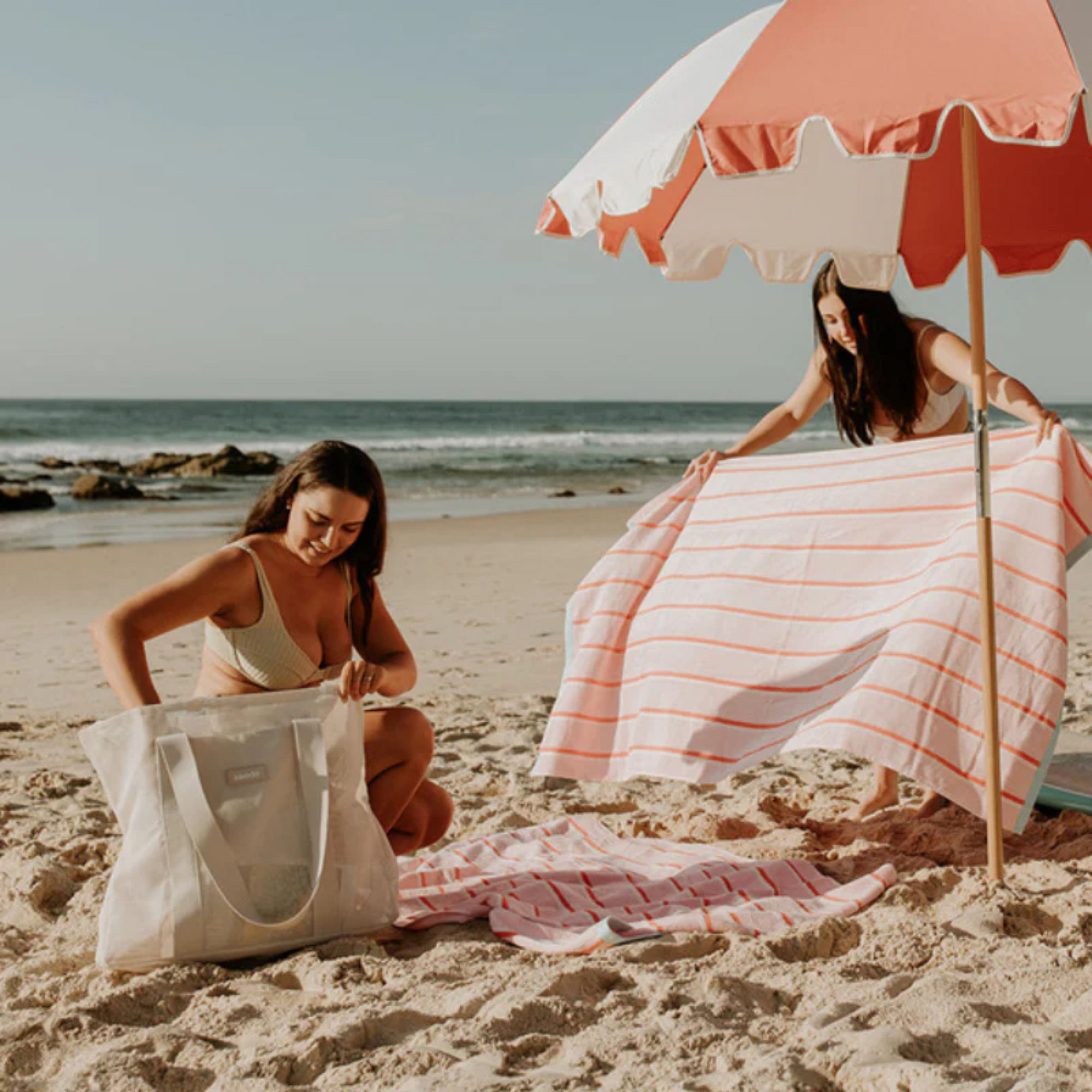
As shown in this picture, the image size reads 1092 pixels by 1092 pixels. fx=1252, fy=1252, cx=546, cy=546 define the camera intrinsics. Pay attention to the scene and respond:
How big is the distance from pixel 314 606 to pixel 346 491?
0.36m

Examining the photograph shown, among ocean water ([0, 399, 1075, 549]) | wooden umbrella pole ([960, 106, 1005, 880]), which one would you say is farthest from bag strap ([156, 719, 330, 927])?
ocean water ([0, 399, 1075, 549])

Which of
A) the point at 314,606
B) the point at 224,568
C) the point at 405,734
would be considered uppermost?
the point at 224,568

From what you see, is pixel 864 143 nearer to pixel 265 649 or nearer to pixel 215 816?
pixel 265 649

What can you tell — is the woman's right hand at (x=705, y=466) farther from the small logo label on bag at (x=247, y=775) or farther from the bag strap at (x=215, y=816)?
the small logo label on bag at (x=247, y=775)

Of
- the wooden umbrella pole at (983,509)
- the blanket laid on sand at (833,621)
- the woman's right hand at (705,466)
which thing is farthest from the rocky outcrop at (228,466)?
the wooden umbrella pole at (983,509)

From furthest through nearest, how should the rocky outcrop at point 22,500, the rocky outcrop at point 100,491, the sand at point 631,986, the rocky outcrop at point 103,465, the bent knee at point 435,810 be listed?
the rocky outcrop at point 103,465 < the rocky outcrop at point 100,491 < the rocky outcrop at point 22,500 < the bent knee at point 435,810 < the sand at point 631,986

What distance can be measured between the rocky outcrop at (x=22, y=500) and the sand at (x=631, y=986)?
12.7 meters

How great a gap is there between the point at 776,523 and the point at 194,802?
2042 mm

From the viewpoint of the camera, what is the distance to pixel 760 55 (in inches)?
123

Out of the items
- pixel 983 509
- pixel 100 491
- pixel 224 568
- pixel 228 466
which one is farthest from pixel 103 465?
pixel 983 509

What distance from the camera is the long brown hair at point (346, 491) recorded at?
331cm

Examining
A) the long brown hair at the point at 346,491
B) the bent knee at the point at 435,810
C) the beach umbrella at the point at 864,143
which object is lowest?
the bent knee at the point at 435,810

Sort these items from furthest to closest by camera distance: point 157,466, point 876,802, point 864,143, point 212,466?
point 157,466 → point 212,466 → point 876,802 → point 864,143

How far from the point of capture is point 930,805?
13.5 feet
